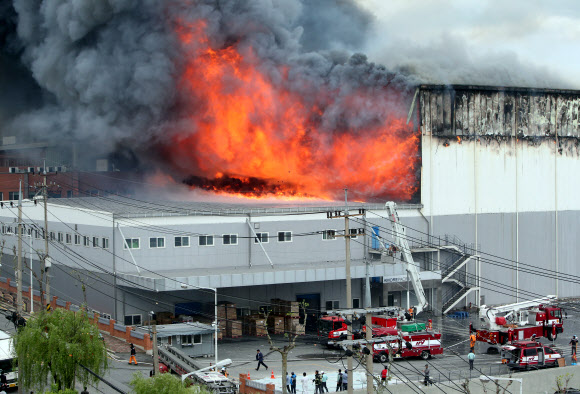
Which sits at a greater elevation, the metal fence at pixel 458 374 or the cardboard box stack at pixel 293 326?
the cardboard box stack at pixel 293 326

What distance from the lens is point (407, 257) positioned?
54406 mm

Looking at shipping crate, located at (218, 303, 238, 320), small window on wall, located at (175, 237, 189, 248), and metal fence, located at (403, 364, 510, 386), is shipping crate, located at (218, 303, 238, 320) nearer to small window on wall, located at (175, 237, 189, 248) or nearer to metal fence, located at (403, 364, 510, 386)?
small window on wall, located at (175, 237, 189, 248)

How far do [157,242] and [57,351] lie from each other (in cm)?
2069

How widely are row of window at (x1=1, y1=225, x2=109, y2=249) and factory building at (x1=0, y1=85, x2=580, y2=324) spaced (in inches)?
5.9

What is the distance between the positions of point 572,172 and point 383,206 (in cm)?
1871

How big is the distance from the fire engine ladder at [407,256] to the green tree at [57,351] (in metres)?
26.7

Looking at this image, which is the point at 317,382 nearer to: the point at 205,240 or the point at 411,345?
the point at 411,345

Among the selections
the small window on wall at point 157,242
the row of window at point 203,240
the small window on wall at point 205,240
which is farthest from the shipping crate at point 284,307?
the small window on wall at point 157,242

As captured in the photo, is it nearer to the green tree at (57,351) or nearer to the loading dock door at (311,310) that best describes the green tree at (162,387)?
the green tree at (57,351)

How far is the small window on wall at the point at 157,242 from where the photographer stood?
51594mm

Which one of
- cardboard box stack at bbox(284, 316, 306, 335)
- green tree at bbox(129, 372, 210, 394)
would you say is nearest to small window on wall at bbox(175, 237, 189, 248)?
Result: cardboard box stack at bbox(284, 316, 306, 335)

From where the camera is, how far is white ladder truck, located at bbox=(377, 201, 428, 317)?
176ft

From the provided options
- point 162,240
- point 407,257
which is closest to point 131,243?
point 162,240

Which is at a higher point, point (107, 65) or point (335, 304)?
point (107, 65)
